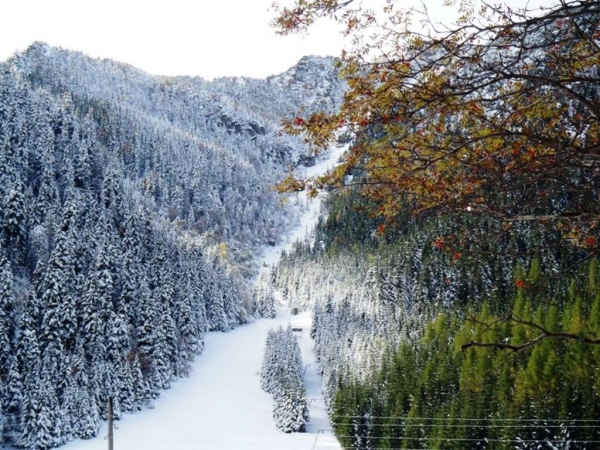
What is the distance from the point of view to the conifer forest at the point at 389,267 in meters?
4.48

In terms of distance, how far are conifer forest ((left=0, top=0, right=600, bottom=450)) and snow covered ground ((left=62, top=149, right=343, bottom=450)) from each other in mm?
1952

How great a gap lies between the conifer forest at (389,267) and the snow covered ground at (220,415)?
1.95 m

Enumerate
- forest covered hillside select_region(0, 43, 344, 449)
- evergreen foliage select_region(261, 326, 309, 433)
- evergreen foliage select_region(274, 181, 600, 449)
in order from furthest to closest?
evergreen foliage select_region(261, 326, 309, 433)
forest covered hillside select_region(0, 43, 344, 449)
evergreen foliage select_region(274, 181, 600, 449)

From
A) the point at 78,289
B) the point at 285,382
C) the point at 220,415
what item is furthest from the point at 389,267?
the point at 78,289

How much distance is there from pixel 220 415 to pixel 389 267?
136 feet

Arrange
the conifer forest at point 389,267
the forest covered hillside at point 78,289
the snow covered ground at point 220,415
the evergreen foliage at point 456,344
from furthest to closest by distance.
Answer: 1. the snow covered ground at point 220,415
2. the forest covered hillside at point 78,289
3. the evergreen foliage at point 456,344
4. the conifer forest at point 389,267

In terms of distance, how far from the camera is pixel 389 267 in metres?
83.2

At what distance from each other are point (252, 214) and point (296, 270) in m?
48.8

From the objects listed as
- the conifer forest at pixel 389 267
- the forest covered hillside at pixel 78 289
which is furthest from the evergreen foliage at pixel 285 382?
the forest covered hillside at pixel 78 289

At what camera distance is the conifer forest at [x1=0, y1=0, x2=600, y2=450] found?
14.7ft

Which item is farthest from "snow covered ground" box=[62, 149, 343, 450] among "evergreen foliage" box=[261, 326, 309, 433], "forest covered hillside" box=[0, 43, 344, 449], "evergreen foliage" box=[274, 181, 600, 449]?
"evergreen foliage" box=[274, 181, 600, 449]

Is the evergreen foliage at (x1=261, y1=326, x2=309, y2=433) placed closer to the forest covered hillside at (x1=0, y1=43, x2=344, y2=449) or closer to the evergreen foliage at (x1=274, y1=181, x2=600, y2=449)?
the evergreen foliage at (x1=274, y1=181, x2=600, y2=449)

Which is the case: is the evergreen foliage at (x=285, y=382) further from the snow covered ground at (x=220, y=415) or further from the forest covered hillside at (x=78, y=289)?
the forest covered hillside at (x=78, y=289)

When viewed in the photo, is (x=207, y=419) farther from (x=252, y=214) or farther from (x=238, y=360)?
(x=252, y=214)
